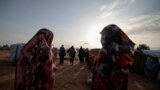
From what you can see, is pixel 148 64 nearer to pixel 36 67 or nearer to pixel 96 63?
pixel 96 63

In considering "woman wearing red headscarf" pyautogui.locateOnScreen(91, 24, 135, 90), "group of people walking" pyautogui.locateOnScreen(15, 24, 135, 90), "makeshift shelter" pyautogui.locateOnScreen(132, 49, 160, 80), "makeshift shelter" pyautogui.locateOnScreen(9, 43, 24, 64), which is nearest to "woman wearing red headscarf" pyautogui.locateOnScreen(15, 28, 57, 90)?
"group of people walking" pyautogui.locateOnScreen(15, 24, 135, 90)

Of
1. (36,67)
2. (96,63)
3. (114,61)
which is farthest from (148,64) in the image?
(36,67)

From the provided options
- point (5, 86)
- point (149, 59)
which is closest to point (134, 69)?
point (149, 59)

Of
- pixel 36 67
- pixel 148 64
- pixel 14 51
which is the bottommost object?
pixel 148 64

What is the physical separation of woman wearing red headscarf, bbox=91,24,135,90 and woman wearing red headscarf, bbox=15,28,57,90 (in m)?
1.05

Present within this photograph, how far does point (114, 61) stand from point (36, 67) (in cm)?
157

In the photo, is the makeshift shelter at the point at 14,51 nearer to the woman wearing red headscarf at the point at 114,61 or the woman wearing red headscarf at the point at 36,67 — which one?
the woman wearing red headscarf at the point at 36,67

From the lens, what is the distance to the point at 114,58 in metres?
4.41

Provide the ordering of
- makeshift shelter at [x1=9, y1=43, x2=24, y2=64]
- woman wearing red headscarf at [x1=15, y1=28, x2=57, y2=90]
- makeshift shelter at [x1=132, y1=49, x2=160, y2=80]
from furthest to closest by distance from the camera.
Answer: makeshift shelter at [x1=9, y1=43, x2=24, y2=64] → makeshift shelter at [x1=132, y1=49, x2=160, y2=80] → woman wearing red headscarf at [x1=15, y1=28, x2=57, y2=90]

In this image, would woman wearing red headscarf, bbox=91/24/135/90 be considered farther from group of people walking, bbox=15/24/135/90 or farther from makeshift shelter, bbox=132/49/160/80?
makeshift shelter, bbox=132/49/160/80

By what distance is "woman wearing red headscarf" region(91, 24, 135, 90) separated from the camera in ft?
14.4

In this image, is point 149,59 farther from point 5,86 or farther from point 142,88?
point 5,86

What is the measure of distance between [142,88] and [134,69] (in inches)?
261

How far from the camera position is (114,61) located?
4.41 meters
